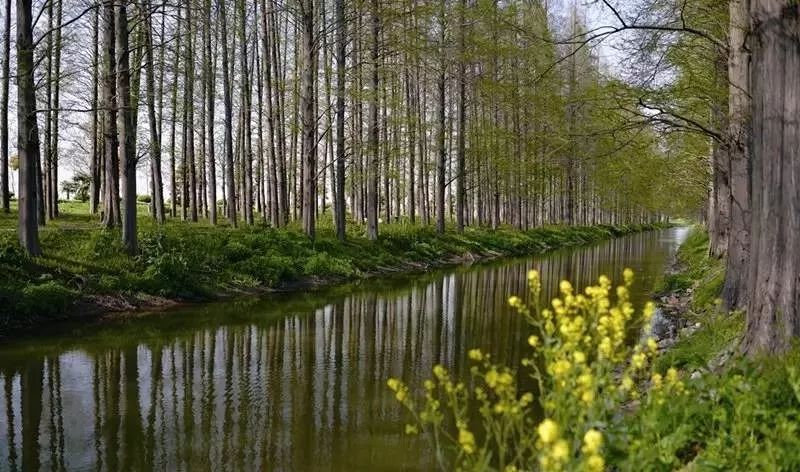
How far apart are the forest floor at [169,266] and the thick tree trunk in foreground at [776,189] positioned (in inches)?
443

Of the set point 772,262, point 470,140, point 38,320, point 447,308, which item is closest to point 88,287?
point 38,320

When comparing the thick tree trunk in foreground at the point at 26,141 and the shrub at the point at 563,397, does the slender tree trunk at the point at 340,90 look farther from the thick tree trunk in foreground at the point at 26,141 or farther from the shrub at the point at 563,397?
the shrub at the point at 563,397

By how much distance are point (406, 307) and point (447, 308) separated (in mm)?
929

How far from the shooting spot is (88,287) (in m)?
13.0

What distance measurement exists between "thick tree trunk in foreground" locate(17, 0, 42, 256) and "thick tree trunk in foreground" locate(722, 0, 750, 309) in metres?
13.7

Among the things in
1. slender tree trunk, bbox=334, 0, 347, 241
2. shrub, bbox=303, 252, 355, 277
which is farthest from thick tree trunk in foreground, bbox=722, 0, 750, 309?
slender tree trunk, bbox=334, 0, 347, 241

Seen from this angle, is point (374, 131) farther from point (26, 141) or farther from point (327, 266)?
point (26, 141)

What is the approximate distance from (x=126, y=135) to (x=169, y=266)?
3.63 meters

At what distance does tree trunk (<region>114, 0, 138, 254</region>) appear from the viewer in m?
14.9

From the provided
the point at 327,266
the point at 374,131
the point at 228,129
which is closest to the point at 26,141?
the point at 327,266

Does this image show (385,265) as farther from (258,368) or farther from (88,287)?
(258,368)

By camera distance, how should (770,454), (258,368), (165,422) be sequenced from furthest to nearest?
(258,368), (165,422), (770,454)

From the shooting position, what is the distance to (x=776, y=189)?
5.66m

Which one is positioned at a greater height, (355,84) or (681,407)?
(355,84)
